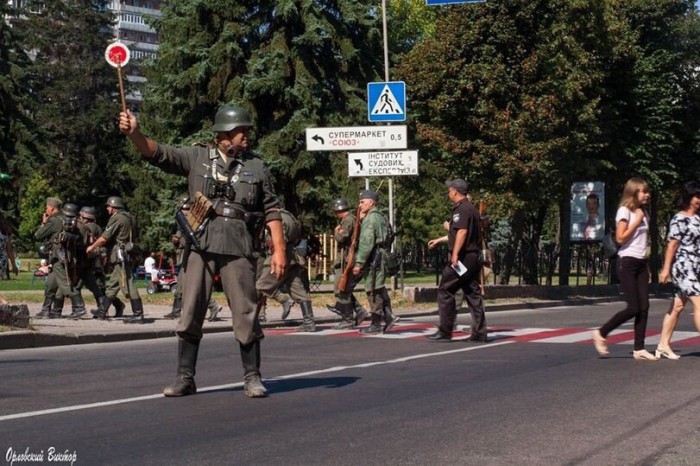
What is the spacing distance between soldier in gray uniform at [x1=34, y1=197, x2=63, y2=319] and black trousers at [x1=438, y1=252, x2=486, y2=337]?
7.08 meters

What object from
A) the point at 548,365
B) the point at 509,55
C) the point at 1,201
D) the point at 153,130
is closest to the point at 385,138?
the point at 509,55

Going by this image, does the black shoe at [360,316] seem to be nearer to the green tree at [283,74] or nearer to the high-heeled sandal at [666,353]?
the high-heeled sandal at [666,353]

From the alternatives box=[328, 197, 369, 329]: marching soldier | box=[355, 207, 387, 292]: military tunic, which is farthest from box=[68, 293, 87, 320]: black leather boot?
box=[355, 207, 387, 292]: military tunic

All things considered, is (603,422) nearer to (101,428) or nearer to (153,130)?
(101,428)

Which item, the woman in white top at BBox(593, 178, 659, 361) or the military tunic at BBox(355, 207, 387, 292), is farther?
the military tunic at BBox(355, 207, 387, 292)

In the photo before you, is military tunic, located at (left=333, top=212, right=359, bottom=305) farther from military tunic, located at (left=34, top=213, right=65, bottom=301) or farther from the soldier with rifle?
military tunic, located at (left=34, top=213, right=65, bottom=301)

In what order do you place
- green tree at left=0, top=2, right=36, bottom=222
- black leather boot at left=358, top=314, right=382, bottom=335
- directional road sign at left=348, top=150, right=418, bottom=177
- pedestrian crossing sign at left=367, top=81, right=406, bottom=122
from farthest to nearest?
green tree at left=0, top=2, right=36, bottom=222, directional road sign at left=348, top=150, right=418, bottom=177, pedestrian crossing sign at left=367, top=81, right=406, bottom=122, black leather boot at left=358, top=314, right=382, bottom=335

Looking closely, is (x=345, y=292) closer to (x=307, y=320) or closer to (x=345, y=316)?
(x=345, y=316)

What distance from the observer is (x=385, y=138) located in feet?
79.9

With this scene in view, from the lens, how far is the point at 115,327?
17.4m

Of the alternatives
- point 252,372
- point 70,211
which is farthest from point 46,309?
point 252,372

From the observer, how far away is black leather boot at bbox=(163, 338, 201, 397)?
9.23 meters

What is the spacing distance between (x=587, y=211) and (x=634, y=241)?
2695cm

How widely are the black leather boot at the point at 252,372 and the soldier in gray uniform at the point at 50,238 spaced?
1070 cm
